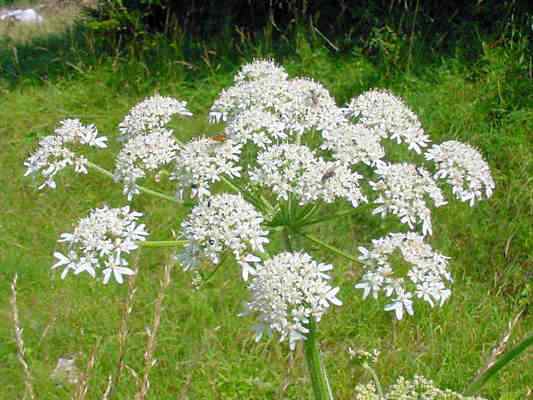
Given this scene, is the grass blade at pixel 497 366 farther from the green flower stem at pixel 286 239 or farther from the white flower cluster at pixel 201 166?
the white flower cluster at pixel 201 166

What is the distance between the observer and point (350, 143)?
2822 mm

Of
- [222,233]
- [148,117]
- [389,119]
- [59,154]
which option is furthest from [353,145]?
[59,154]

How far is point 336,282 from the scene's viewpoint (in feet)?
14.7

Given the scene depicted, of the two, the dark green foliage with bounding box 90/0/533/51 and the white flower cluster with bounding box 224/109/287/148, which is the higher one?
the white flower cluster with bounding box 224/109/287/148

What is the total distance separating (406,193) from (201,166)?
0.90 metres

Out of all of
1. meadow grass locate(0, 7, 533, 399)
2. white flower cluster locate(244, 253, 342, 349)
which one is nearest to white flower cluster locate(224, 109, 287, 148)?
meadow grass locate(0, 7, 533, 399)

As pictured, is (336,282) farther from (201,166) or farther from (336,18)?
(336,18)

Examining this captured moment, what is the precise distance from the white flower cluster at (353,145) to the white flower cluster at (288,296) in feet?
2.29

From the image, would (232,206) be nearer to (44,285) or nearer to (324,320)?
(324,320)

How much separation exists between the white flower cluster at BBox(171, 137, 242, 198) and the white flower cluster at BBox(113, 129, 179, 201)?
112mm

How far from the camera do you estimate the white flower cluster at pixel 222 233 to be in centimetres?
233

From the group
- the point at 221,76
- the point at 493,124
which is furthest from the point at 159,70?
the point at 493,124

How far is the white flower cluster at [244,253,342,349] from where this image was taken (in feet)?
7.04

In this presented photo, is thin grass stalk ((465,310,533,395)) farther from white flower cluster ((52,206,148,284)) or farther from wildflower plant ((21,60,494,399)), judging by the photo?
white flower cluster ((52,206,148,284))
